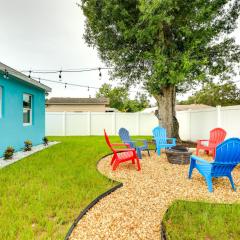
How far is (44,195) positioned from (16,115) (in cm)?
569

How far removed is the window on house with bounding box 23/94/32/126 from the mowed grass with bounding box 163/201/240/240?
827 centimetres

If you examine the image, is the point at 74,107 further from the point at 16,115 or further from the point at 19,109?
the point at 16,115

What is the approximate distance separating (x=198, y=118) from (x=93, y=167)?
290 inches

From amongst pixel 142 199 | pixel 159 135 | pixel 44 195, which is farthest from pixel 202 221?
pixel 159 135

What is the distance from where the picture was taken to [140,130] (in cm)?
1703

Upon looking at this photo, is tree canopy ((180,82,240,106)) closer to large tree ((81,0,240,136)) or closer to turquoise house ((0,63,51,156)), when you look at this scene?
large tree ((81,0,240,136))

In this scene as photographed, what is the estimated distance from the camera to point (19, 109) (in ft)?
29.2

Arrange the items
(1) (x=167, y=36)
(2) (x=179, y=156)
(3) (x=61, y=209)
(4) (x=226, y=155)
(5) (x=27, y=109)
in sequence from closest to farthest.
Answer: (3) (x=61, y=209), (4) (x=226, y=155), (2) (x=179, y=156), (5) (x=27, y=109), (1) (x=167, y=36)

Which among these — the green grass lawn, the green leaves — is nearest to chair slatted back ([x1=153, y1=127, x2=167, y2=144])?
the green leaves

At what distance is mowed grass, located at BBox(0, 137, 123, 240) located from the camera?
2.81 meters

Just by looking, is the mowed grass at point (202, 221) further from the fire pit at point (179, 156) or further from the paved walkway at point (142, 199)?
the fire pit at point (179, 156)

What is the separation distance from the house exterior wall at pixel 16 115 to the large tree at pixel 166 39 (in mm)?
4410

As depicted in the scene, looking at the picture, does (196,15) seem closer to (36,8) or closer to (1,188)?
(36,8)

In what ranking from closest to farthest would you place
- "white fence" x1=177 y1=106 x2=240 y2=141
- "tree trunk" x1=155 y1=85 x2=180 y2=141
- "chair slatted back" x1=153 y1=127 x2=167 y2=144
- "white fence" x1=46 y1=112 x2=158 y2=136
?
1. "white fence" x1=177 y1=106 x2=240 y2=141
2. "chair slatted back" x1=153 y1=127 x2=167 y2=144
3. "tree trunk" x1=155 y1=85 x2=180 y2=141
4. "white fence" x1=46 y1=112 x2=158 y2=136
